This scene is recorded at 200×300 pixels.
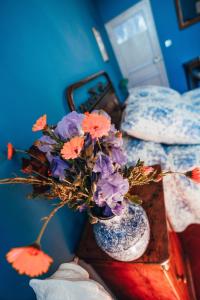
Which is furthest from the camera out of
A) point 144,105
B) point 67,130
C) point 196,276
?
point 144,105

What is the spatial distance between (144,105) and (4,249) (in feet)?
3.79

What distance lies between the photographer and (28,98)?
3.26 feet

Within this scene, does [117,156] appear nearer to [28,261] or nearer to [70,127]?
[70,127]

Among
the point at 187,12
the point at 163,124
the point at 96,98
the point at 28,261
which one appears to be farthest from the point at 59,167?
the point at 187,12

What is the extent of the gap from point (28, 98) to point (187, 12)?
10.6ft

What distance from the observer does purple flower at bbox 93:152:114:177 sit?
1.92ft

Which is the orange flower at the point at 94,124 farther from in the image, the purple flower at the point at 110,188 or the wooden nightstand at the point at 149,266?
the wooden nightstand at the point at 149,266

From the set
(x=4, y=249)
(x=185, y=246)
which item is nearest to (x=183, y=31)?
(x=185, y=246)

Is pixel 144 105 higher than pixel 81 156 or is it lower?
lower

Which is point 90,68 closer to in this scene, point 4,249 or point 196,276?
point 4,249

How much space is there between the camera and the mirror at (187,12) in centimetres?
290

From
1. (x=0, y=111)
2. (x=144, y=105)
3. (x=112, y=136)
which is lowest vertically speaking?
(x=144, y=105)

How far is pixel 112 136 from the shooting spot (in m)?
0.64

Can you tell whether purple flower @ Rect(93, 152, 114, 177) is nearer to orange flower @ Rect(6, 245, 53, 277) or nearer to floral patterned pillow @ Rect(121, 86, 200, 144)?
orange flower @ Rect(6, 245, 53, 277)
